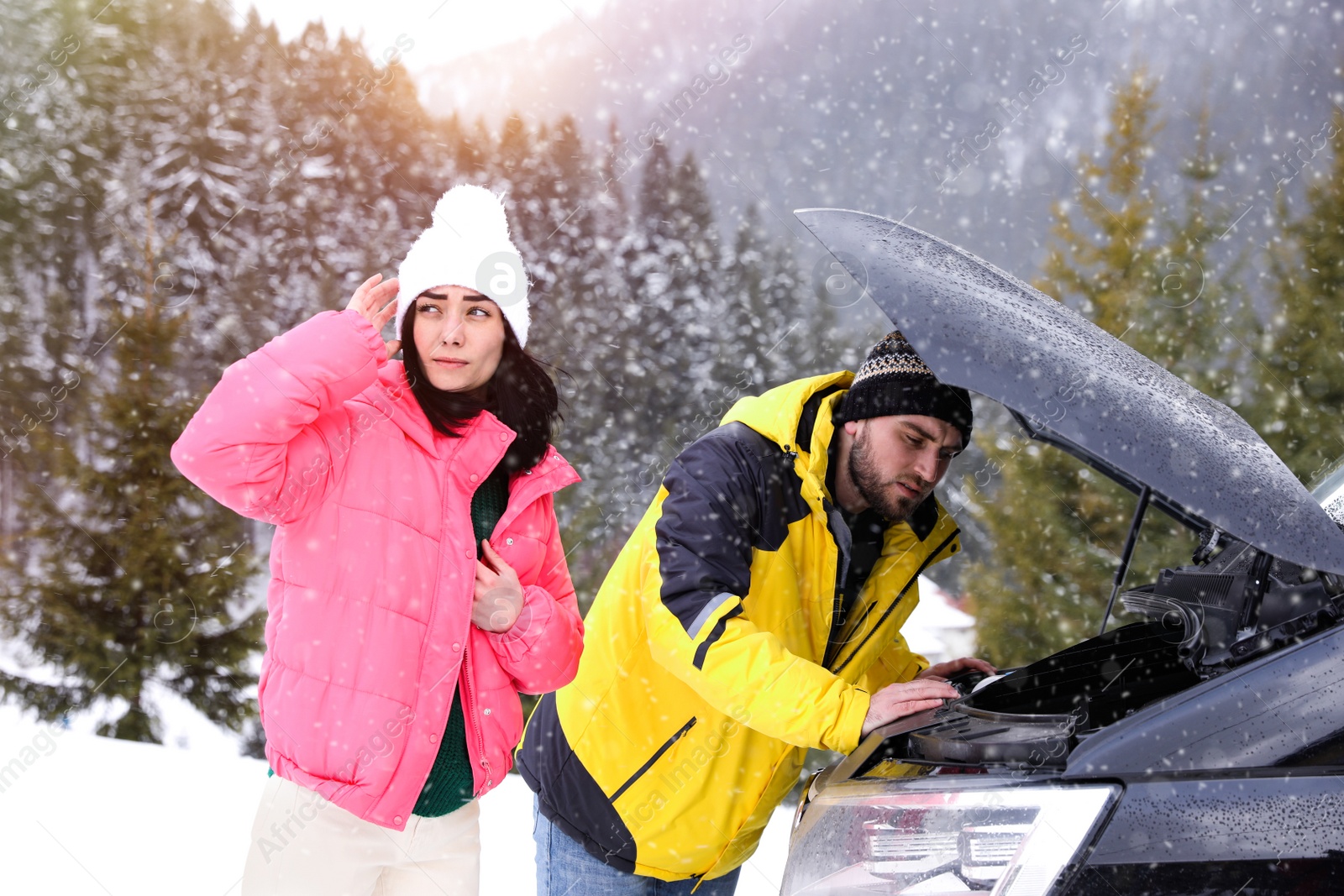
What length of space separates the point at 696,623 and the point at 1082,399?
0.69 meters

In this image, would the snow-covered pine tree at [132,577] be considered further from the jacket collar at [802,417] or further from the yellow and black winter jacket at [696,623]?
the jacket collar at [802,417]

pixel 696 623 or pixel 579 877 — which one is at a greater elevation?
pixel 696 623

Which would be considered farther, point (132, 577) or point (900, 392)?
point (132, 577)

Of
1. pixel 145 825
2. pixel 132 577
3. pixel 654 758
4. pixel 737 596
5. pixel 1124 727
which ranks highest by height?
pixel 737 596

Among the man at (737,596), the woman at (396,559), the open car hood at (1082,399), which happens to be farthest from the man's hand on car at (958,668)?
the woman at (396,559)

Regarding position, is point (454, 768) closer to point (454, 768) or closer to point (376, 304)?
point (454, 768)

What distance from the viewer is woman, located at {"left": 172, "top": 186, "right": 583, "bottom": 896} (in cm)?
141

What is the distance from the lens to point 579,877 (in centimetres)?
185

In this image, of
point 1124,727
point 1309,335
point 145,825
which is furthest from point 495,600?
point 1309,335

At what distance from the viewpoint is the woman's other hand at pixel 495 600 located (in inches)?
61.9

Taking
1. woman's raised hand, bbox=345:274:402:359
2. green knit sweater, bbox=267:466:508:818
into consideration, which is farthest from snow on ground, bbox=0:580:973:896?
woman's raised hand, bbox=345:274:402:359

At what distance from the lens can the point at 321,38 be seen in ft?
38.6

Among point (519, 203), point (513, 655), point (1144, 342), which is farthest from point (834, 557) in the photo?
point (519, 203)

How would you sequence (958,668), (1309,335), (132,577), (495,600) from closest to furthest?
(495,600)
(958,668)
(1309,335)
(132,577)
